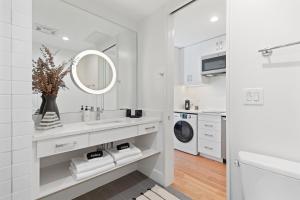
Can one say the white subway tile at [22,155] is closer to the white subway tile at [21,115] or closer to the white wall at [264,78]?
the white subway tile at [21,115]

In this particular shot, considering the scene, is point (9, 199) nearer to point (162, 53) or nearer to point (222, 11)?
point (162, 53)

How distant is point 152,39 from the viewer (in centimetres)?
209

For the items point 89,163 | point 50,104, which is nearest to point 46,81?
point 50,104

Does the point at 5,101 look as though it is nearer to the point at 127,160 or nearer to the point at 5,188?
the point at 5,188

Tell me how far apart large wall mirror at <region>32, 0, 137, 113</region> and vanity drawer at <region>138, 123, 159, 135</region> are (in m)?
0.53

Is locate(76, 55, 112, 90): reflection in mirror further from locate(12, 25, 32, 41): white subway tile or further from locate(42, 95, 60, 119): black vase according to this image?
locate(12, 25, 32, 41): white subway tile

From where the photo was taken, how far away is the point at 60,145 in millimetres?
1141

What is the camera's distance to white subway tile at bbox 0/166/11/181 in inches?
35.1

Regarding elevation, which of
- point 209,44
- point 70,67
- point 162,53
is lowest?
point 70,67

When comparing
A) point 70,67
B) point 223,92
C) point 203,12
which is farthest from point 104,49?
point 223,92

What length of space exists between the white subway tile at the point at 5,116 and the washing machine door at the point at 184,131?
274 cm

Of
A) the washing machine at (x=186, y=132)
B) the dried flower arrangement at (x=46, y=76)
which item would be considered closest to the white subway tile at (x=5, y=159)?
the dried flower arrangement at (x=46, y=76)

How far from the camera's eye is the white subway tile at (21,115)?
943 mm

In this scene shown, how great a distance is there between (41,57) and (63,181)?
1.22 m
